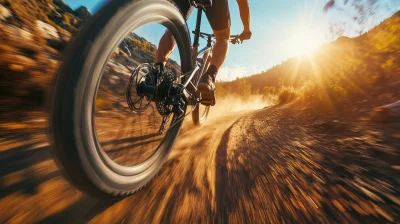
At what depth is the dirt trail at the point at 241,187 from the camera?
2.75ft

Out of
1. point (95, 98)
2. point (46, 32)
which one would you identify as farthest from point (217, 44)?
point (46, 32)

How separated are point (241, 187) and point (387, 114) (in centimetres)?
170

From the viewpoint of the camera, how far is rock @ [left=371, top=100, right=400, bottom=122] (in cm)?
181

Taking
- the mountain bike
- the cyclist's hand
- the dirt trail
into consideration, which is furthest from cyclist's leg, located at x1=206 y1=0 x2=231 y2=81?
the dirt trail

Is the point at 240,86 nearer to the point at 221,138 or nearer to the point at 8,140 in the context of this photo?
the point at 221,138

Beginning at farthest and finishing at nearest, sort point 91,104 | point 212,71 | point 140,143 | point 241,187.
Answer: point 212,71 → point 140,143 → point 241,187 → point 91,104

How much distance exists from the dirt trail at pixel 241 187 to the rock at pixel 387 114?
18 centimetres

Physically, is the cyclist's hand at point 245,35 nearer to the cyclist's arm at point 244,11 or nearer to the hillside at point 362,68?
the cyclist's arm at point 244,11

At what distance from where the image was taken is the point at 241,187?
3.59 ft

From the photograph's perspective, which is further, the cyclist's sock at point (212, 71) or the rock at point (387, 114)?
the cyclist's sock at point (212, 71)

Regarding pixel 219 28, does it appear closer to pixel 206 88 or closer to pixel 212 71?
pixel 212 71

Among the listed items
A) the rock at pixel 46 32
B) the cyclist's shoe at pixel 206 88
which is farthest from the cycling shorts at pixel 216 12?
the rock at pixel 46 32

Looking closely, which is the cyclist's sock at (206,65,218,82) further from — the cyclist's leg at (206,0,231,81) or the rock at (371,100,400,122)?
the rock at (371,100,400,122)

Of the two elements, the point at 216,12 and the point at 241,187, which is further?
the point at 216,12
